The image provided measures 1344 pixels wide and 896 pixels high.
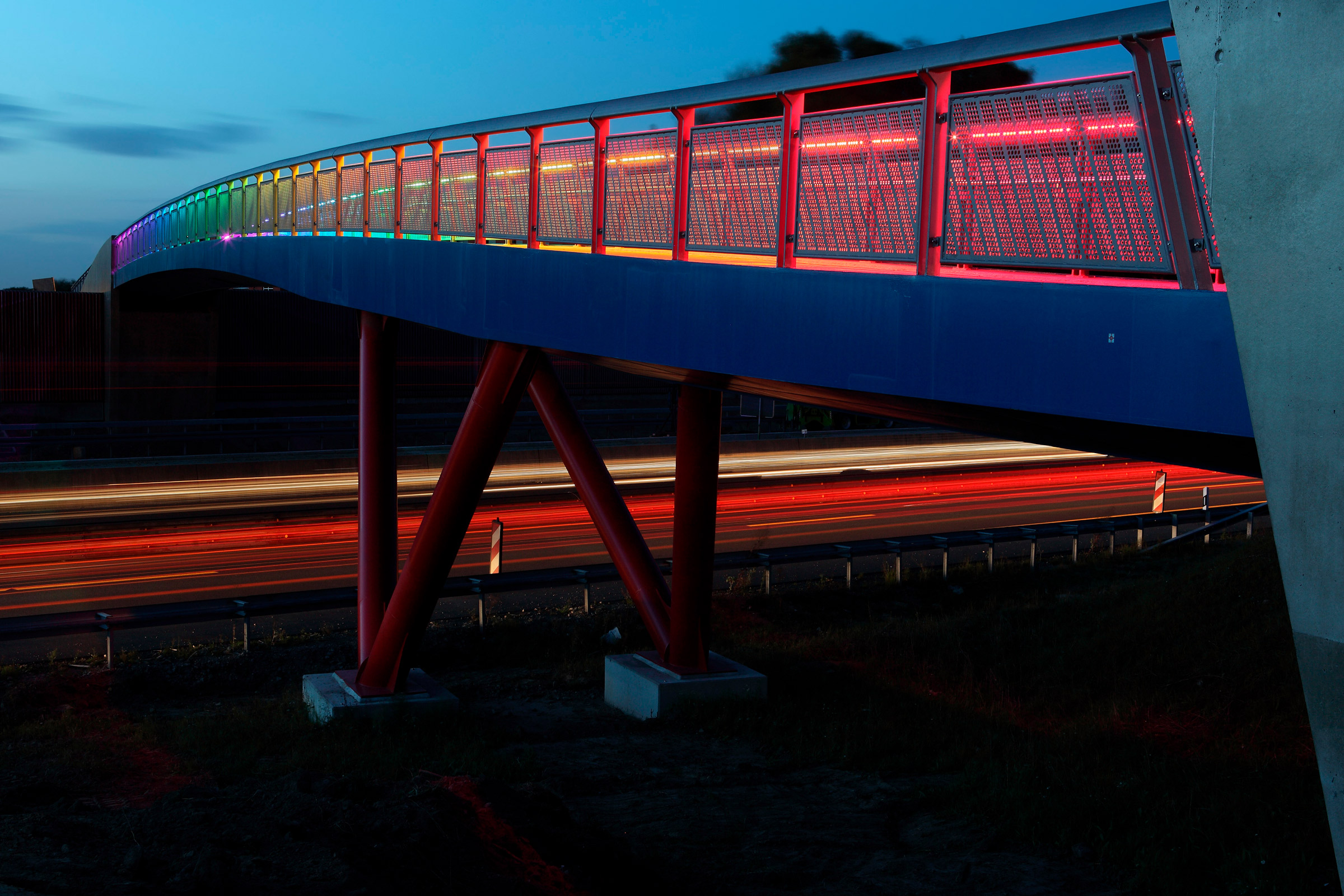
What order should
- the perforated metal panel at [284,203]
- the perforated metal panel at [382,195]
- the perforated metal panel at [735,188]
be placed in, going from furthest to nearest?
the perforated metal panel at [284,203] → the perforated metal panel at [382,195] → the perforated metal panel at [735,188]

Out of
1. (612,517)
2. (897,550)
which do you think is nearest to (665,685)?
(612,517)

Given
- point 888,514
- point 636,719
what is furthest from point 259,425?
point 636,719

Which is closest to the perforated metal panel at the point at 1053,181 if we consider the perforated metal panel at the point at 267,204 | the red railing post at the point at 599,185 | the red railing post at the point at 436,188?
the red railing post at the point at 599,185

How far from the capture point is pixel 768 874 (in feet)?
26.1

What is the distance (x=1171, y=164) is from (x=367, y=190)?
37.5ft

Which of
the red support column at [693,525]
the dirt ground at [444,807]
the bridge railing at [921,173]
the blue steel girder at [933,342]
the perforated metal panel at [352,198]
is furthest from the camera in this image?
the perforated metal panel at [352,198]

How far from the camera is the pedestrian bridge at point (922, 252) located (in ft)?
13.1

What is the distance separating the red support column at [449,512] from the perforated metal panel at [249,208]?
11365 millimetres

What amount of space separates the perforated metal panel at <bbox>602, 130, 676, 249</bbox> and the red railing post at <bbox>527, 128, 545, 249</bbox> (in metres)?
1.31

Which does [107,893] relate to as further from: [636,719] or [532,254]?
[636,719]

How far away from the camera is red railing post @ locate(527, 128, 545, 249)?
9711 mm

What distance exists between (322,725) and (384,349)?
427 cm

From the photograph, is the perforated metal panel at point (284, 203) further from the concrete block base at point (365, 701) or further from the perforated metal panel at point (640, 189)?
the perforated metal panel at point (640, 189)

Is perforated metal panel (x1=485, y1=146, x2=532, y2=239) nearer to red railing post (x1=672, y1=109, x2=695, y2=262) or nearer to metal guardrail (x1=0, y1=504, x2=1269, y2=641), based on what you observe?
red railing post (x1=672, y1=109, x2=695, y2=262)
